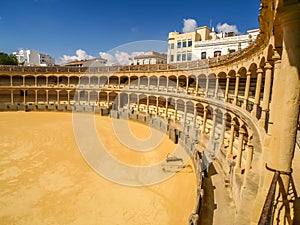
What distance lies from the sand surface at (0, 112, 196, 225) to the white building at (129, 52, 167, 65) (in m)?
34.9

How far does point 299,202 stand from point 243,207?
1.40 m

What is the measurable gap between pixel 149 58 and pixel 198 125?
3140 centimetres

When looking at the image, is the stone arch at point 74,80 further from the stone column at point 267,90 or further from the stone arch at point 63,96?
the stone column at point 267,90

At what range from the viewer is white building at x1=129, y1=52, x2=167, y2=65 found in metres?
52.3

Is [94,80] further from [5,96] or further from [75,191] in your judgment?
[75,191]

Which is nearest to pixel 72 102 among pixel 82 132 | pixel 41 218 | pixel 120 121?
pixel 120 121

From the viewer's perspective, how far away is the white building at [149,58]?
2060 inches

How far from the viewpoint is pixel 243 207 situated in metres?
5.63

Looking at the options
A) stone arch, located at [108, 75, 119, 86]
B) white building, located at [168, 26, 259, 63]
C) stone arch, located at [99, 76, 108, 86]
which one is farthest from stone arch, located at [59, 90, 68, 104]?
white building, located at [168, 26, 259, 63]

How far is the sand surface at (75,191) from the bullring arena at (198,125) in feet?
0.28

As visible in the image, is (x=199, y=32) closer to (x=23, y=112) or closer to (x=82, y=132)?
(x=82, y=132)

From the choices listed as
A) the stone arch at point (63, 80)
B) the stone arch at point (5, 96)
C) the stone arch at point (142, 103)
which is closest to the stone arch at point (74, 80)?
the stone arch at point (63, 80)

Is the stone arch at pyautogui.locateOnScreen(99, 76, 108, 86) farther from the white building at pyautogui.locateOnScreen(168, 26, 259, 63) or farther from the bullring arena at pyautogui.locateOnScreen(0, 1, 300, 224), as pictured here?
the white building at pyautogui.locateOnScreen(168, 26, 259, 63)

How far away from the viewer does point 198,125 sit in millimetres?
25500
